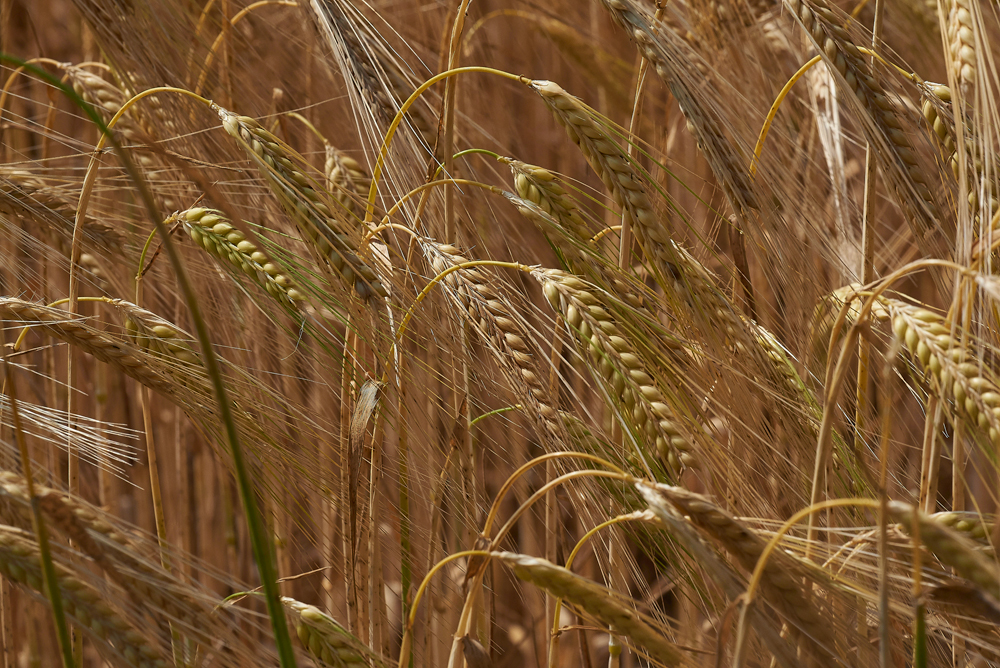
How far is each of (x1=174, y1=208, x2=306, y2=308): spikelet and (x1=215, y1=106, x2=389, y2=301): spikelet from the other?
74mm

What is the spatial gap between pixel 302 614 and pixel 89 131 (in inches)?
76.9

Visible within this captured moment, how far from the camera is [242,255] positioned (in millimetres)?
823

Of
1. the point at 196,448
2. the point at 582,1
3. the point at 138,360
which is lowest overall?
the point at 196,448

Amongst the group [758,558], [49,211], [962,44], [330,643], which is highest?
[962,44]

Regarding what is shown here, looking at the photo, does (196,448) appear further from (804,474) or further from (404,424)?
(804,474)

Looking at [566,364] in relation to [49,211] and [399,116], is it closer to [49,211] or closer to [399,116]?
[399,116]

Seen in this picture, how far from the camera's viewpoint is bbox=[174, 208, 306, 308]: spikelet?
0.81 m

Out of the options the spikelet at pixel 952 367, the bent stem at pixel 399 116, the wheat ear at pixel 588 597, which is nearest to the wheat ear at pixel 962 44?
the spikelet at pixel 952 367

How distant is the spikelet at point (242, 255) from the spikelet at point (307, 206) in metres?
0.07

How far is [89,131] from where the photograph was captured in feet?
7.22

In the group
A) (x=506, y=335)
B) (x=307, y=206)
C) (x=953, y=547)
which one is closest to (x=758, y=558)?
(x=953, y=547)

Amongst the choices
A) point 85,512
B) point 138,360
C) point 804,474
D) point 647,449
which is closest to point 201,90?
point 138,360

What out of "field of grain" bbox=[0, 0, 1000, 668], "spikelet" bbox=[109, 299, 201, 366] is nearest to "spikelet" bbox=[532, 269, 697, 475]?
"field of grain" bbox=[0, 0, 1000, 668]

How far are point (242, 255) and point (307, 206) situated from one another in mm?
112
